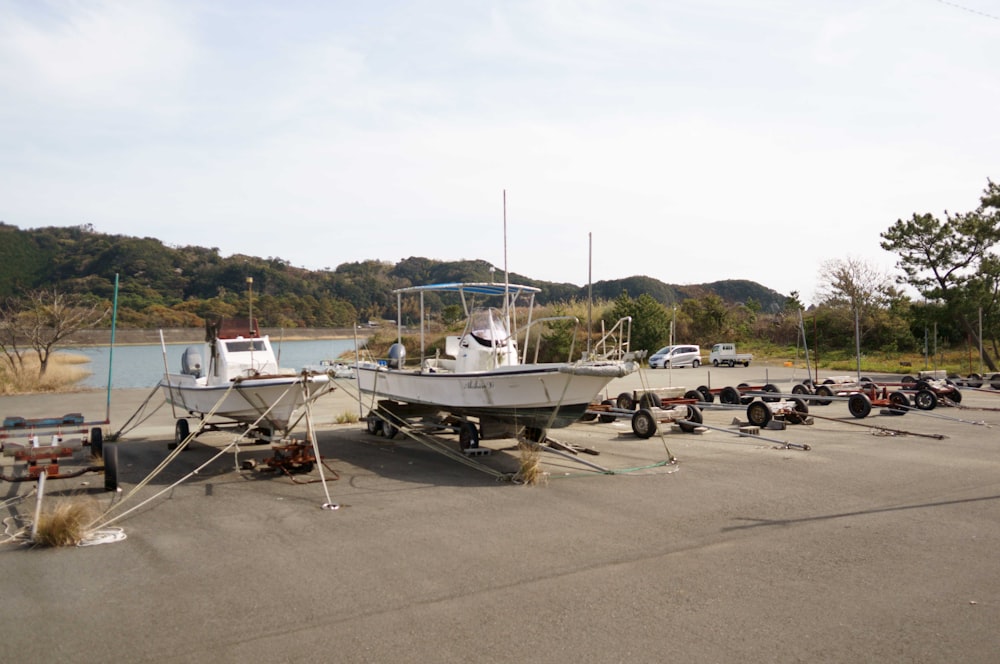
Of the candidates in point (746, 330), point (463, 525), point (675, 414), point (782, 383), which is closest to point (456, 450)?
point (675, 414)

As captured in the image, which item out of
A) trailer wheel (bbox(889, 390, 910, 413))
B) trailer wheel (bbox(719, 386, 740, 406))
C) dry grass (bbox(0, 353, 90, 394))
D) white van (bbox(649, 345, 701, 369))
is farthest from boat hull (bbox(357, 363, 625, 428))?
white van (bbox(649, 345, 701, 369))

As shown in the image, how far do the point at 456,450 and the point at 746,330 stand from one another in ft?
156

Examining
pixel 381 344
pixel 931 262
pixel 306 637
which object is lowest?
pixel 306 637

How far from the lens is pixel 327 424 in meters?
18.6

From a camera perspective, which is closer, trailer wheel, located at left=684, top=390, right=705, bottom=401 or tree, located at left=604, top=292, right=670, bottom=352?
trailer wheel, located at left=684, top=390, right=705, bottom=401

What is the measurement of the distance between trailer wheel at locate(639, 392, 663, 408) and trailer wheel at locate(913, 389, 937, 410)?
7200 millimetres

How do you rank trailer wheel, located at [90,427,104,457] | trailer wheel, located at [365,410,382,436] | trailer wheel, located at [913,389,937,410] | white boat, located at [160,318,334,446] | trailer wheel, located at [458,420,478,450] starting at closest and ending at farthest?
trailer wheel, located at [90,427,104,457], white boat, located at [160,318,334,446], trailer wheel, located at [458,420,478,450], trailer wheel, located at [365,410,382,436], trailer wheel, located at [913,389,937,410]

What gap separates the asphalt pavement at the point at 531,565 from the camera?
4.88 m

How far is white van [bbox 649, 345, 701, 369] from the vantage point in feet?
143

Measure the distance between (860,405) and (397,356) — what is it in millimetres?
10645

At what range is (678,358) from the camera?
44.7m

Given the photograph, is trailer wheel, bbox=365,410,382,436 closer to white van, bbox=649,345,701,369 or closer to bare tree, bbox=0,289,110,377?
bare tree, bbox=0,289,110,377

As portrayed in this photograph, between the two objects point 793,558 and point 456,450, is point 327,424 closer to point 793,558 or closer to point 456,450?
point 456,450

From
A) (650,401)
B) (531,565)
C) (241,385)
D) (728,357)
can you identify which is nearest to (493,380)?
(241,385)
